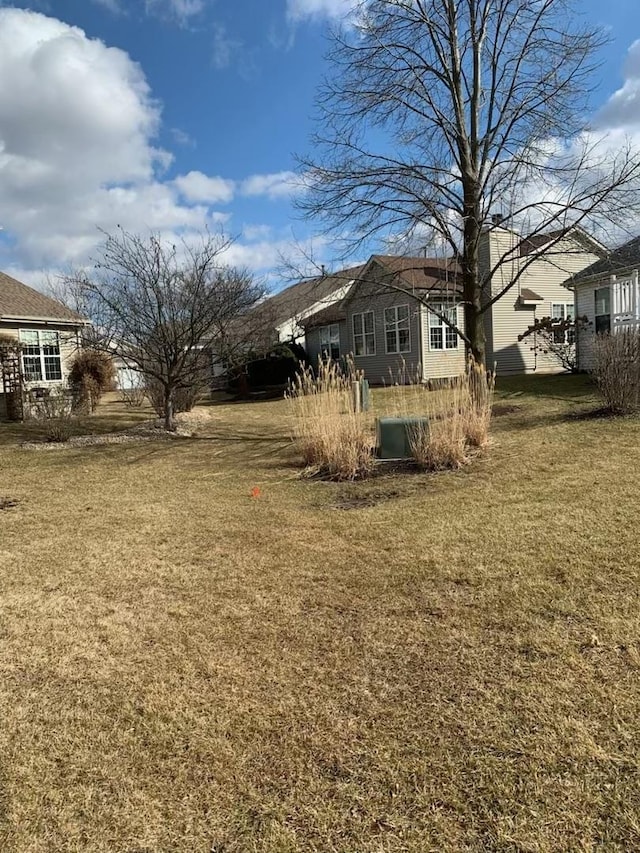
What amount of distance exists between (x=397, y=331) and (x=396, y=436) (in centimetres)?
1470

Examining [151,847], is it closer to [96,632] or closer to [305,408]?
[96,632]

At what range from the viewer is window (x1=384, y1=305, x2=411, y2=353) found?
2089 cm

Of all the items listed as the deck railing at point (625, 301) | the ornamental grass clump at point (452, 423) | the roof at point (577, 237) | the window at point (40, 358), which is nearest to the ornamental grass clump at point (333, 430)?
the ornamental grass clump at point (452, 423)

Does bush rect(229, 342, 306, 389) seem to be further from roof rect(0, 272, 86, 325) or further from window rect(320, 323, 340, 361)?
roof rect(0, 272, 86, 325)

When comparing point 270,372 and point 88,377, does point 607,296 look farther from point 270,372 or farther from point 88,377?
point 88,377

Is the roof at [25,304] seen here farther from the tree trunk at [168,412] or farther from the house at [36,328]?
the tree trunk at [168,412]

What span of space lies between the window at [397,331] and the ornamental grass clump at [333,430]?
13.4m

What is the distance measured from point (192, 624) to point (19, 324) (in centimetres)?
1883

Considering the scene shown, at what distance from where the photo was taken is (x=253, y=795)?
6.46 feet

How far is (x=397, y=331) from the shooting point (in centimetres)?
2138

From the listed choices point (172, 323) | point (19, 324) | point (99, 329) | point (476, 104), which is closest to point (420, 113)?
point (476, 104)

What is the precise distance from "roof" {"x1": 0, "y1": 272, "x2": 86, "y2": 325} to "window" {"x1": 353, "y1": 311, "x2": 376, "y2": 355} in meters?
10.8

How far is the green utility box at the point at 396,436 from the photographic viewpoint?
7.20 metres

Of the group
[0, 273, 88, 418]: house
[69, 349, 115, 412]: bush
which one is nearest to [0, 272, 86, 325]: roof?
[0, 273, 88, 418]: house
